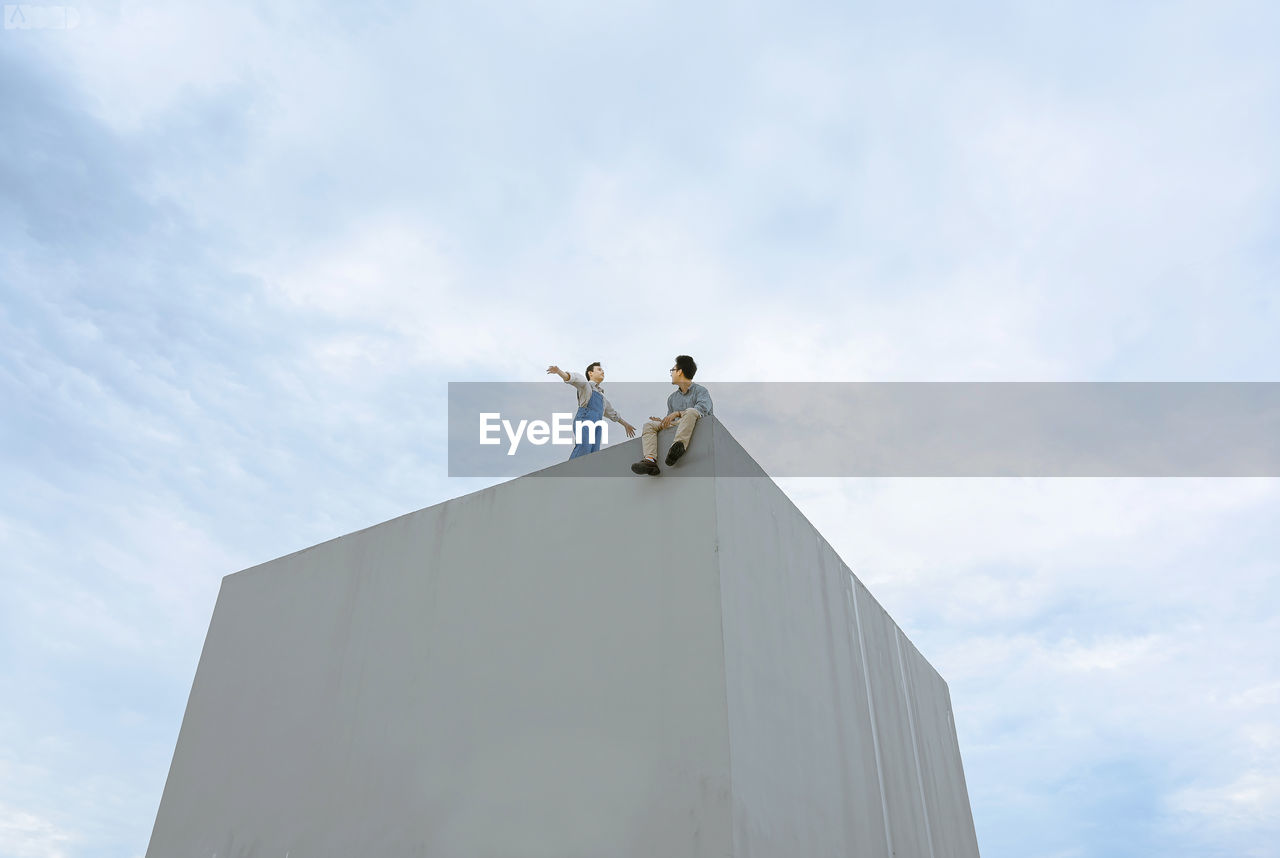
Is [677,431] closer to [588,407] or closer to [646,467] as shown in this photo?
[646,467]

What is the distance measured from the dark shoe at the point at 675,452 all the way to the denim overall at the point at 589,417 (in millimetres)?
2531

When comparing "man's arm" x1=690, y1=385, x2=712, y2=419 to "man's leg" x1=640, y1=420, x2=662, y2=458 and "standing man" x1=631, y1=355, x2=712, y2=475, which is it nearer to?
"standing man" x1=631, y1=355, x2=712, y2=475

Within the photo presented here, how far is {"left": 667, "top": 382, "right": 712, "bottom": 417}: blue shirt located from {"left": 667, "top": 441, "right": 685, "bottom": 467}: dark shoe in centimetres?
78

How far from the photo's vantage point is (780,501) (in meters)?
6.70

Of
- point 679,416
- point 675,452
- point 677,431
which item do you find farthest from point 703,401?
point 675,452

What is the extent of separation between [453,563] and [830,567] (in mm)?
3147

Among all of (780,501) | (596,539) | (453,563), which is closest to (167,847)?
(453,563)

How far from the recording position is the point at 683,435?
598cm

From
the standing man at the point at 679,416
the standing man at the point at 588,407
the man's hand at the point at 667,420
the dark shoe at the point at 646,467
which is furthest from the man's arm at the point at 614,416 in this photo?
the dark shoe at the point at 646,467

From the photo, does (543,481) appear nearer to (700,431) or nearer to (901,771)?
(700,431)

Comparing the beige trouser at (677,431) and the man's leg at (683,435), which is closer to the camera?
the man's leg at (683,435)

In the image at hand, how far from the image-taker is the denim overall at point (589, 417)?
8.41 meters

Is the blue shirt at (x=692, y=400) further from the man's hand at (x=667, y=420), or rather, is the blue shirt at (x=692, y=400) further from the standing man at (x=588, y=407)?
the standing man at (x=588, y=407)

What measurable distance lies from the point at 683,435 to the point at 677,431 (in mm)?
97
